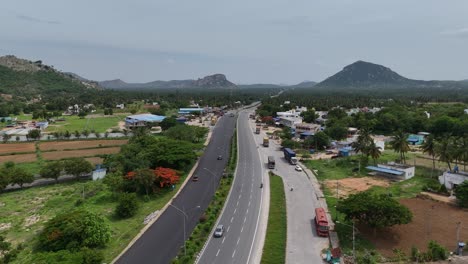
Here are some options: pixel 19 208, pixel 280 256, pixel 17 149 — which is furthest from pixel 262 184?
pixel 17 149

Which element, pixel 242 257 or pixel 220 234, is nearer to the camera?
pixel 242 257

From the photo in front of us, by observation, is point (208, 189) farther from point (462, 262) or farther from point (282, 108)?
point (282, 108)

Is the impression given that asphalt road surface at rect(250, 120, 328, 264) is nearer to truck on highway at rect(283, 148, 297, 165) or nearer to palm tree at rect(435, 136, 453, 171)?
truck on highway at rect(283, 148, 297, 165)

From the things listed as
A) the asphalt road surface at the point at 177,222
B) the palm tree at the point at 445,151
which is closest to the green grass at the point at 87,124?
the asphalt road surface at the point at 177,222

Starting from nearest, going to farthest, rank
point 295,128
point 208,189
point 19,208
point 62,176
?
point 19,208 < point 208,189 < point 62,176 < point 295,128

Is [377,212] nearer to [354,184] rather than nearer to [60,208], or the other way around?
[354,184]
